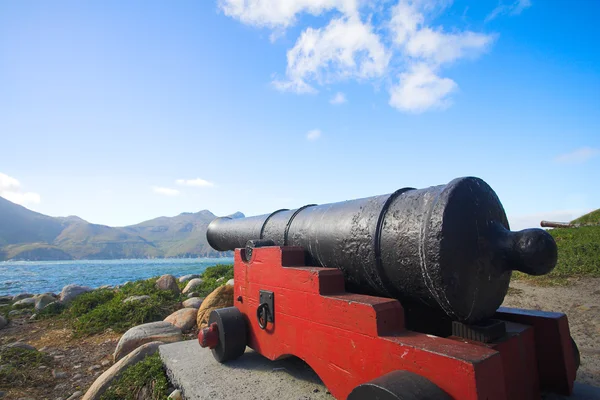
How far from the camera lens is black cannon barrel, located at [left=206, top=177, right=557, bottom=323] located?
1807 mm

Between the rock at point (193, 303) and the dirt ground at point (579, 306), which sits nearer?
the dirt ground at point (579, 306)

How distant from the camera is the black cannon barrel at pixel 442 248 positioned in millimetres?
1807

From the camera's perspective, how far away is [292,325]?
277 centimetres

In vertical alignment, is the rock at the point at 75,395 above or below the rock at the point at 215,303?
below

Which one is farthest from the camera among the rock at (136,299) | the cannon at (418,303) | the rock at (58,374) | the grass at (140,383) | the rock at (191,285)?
the rock at (191,285)

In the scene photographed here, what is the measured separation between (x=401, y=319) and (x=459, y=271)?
498 mm

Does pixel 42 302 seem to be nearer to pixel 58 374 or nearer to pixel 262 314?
pixel 58 374

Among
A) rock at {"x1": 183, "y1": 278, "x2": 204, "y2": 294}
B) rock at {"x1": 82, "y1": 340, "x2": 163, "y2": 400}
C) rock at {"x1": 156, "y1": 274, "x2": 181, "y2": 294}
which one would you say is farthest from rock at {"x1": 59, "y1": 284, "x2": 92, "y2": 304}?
rock at {"x1": 82, "y1": 340, "x2": 163, "y2": 400}

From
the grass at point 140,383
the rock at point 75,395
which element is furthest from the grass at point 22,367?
the grass at point 140,383

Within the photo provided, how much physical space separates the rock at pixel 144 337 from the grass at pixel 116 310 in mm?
1623

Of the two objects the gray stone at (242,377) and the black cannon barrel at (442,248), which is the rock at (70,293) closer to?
the gray stone at (242,377)

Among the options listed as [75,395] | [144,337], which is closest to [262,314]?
[75,395]

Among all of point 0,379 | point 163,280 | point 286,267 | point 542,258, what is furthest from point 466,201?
point 163,280

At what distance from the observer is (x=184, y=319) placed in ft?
21.3
